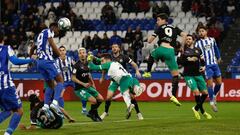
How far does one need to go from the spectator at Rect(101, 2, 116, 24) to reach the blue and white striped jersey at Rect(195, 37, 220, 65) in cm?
1794

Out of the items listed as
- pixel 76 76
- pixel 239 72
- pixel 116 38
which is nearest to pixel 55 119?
pixel 76 76

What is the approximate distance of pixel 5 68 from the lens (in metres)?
13.7

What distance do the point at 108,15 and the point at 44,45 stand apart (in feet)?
76.7

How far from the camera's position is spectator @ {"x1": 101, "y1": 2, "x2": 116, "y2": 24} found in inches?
1571

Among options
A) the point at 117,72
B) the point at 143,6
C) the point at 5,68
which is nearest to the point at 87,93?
the point at 117,72

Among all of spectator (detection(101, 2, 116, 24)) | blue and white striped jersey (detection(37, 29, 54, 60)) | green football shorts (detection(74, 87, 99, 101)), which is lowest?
green football shorts (detection(74, 87, 99, 101))

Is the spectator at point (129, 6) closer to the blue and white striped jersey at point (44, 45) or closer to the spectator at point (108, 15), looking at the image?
the spectator at point (108, 15)

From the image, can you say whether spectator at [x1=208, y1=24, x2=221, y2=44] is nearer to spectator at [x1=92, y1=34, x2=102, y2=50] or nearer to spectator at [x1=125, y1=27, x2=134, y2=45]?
spectator at [x1=125, y1=27, x2=134, y2=45]

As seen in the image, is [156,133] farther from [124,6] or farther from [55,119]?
[124,6]

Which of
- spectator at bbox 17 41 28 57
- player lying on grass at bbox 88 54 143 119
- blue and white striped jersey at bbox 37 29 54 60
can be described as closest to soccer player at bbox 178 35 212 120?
player lying on grass at bbox 88 54 143 119

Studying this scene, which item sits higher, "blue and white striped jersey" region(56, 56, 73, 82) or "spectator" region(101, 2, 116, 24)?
"spectator" region(101, 2, 116, 24)

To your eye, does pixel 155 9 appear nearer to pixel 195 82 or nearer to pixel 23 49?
pixel 23 49

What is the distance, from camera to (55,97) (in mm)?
16797

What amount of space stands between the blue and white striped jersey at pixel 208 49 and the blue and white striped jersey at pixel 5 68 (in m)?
9.90
